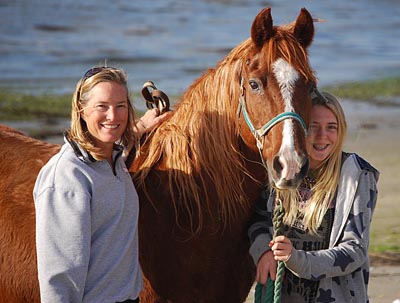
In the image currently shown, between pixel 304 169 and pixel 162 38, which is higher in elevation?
pixel 162 38

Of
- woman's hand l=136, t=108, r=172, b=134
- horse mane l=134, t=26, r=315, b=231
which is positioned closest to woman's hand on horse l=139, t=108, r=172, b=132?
woman's hand l=136, t=108, r=172, b=134

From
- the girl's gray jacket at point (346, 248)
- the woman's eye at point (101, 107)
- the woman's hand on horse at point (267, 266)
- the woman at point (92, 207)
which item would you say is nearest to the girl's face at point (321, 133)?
the girl's gray jacket at point (346, 248)

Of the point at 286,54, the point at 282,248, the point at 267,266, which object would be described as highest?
the point at 286,54

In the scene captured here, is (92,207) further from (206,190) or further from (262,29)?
(262,29)

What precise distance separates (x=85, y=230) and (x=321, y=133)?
1.10 meters

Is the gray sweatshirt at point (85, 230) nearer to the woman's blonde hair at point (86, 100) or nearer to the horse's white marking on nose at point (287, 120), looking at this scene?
the woman's blonde hair at point (86, 100)

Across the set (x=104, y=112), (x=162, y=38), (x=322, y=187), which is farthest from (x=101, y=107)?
(x=162, y=38)

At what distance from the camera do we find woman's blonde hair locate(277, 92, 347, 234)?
3.87m

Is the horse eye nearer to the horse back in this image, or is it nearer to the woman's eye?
the woman's eye

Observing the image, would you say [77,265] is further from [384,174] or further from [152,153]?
[384,174]

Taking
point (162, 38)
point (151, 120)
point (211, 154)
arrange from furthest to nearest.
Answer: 1. point (162, 38)
2. point (151, 120)
3. point (211, 154)

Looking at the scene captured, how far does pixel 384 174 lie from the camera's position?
9812 millimetres

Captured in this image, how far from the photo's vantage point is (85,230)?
11.3 ft

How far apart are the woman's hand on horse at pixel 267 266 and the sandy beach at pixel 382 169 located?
2.08 meters
